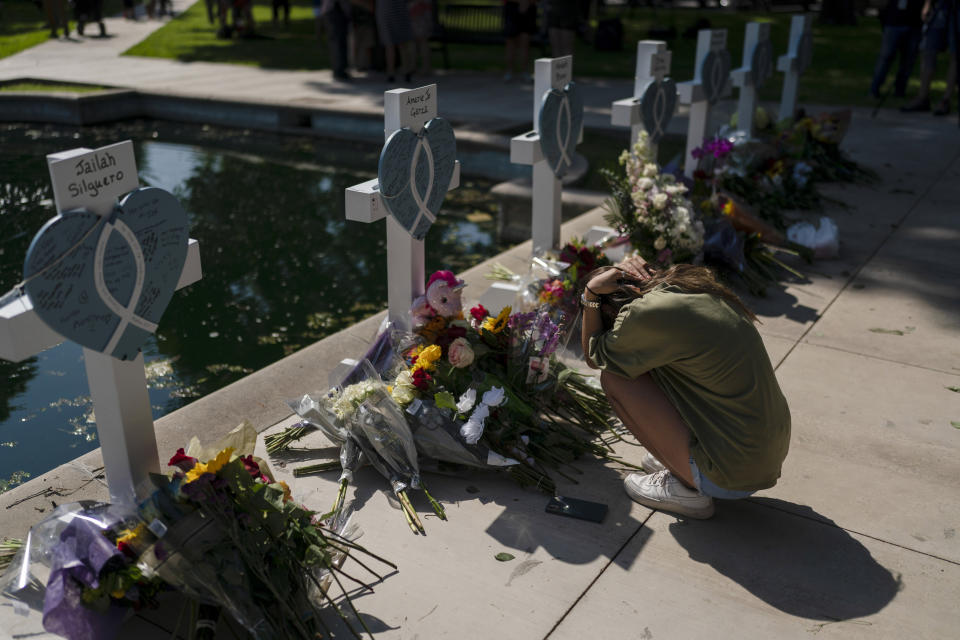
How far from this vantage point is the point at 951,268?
552 cm

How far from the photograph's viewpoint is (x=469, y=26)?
15.0m

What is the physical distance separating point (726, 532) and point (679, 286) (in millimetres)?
881

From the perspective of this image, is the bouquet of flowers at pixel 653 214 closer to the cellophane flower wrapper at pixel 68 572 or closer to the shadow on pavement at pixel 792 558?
the shadow on pavement at pixel 792 558

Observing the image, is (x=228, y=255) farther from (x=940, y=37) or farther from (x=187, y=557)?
(x=940, y=37)

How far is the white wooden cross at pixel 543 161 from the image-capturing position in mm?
4453

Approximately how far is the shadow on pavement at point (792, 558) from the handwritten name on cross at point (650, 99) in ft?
8.89

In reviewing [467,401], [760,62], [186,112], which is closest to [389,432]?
[467,401]

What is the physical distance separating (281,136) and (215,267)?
180 inches

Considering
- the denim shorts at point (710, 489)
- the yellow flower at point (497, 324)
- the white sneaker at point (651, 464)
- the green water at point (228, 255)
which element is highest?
the yellow flower at point (497, 324)

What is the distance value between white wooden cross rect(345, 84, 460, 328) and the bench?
10.5 m

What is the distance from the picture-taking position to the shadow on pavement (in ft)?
8.82

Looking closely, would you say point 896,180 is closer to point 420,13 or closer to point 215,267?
point 215,267

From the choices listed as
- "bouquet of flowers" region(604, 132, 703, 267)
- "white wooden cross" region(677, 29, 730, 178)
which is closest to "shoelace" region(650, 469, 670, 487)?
"bouquet of flowers" region(604, 132, 703, 267)

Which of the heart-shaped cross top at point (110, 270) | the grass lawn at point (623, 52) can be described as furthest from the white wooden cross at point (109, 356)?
the grass lawn at point (623, 52)
